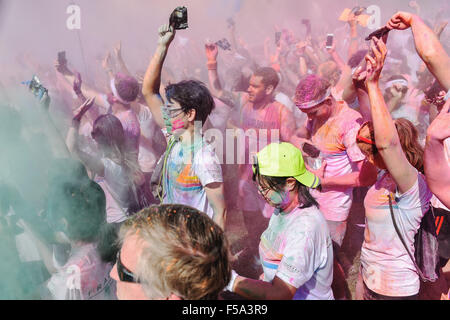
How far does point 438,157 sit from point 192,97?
1.30 m

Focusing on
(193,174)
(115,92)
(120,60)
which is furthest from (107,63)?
(193,174)

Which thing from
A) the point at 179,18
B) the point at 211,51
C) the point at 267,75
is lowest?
the point at 267,75

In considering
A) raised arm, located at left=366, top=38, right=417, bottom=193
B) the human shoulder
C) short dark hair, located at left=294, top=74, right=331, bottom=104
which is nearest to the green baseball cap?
the human shoulder

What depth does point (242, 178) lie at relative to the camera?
3.45 m

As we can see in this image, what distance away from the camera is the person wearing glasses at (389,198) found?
5.43 ft

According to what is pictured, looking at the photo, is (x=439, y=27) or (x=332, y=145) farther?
(x=439, y=27)

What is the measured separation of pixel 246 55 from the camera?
3.35 metres

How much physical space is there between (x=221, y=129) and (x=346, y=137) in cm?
119

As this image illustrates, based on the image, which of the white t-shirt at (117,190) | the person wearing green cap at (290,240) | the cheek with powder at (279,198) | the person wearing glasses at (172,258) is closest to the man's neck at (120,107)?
the white t-shirt at (117,190)

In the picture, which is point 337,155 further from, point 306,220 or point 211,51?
point 211,51

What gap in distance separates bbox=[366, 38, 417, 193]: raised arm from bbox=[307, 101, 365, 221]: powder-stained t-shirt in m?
0.86

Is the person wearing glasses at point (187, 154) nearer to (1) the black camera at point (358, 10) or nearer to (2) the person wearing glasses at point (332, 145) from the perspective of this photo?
(2) the person wearing glasses at point (332, 145)

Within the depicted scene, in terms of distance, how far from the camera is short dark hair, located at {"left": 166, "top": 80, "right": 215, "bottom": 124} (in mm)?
2197
